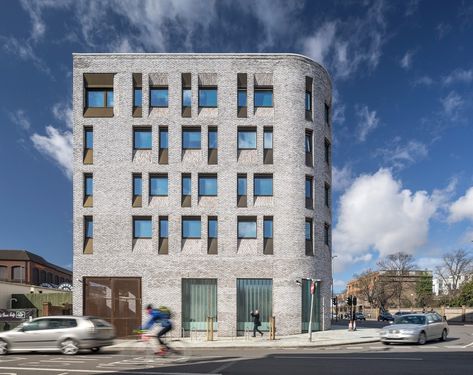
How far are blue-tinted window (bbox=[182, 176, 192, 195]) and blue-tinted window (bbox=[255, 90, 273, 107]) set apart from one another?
20.5 feet

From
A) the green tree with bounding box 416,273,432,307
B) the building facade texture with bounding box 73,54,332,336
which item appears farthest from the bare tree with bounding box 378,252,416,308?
the building facade texture with bounding box 73,54,332,336

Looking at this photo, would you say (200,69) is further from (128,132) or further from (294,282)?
(294,282)

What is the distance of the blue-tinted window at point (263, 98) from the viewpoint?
33219mm

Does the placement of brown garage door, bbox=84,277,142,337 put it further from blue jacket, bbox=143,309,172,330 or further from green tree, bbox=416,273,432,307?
green tree, bbox=416,273,432,307

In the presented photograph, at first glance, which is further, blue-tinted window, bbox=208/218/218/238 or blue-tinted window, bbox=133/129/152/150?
blue-tinted window, bbox=133/129/152/150

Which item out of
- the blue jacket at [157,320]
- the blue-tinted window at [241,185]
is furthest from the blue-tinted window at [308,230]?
the blue jacket at [157,320]

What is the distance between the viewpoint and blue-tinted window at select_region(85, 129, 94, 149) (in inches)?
1292

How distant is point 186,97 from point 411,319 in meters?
18.1

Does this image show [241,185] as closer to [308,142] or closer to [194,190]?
[194,190]

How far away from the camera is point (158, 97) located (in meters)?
33.1

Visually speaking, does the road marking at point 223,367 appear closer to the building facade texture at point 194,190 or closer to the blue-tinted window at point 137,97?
the building facade texture at point 194,190

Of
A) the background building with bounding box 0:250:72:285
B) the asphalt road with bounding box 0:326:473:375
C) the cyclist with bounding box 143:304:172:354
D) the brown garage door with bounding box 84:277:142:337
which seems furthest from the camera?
the background building with bounding box 0:250:72:285

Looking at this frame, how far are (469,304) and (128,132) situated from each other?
57057 mm

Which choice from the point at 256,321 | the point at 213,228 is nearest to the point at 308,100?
the point at 213,228
